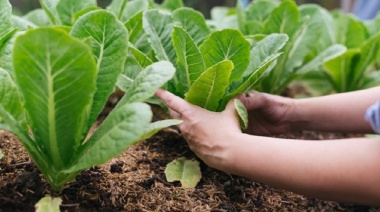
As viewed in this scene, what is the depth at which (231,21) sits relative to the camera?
6.78ft

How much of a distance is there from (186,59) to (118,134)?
0.42 meters

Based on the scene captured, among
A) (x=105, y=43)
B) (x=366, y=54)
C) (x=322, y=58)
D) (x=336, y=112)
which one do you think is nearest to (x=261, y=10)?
(x=322, y=58)

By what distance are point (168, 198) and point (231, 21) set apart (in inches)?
38.7

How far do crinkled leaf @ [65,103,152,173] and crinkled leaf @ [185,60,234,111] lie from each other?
288 mm

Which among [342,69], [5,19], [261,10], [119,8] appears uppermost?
[5,19]

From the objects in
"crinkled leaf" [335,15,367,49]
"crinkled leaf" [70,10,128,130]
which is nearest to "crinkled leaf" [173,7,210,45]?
"crinkled leaf" [70,10,128,130]

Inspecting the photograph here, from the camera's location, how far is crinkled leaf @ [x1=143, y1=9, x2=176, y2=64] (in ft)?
4.69

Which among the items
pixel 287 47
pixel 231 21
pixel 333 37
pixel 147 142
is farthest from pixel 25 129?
pixel 333 37

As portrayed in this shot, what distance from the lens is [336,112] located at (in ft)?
5.07

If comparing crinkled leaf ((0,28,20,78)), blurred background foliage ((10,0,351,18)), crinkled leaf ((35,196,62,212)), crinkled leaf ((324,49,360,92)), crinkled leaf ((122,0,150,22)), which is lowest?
blurred background foliage ((10,0,351,18))

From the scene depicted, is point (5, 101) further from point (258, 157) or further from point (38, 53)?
point (258, 157)

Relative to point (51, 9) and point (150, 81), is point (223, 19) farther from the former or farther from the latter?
point (150, 81)

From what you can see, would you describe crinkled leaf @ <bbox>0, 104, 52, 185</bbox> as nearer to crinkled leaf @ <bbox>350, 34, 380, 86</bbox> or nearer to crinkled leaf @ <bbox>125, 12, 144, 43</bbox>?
crinkled leaf @ <bbox>125, 12, 144, 43</bbox>

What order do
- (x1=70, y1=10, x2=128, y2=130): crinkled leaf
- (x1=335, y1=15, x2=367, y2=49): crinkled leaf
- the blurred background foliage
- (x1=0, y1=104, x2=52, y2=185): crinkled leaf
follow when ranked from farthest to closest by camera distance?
the blurred background foliage
(x1=335, y1=15, x2=367, y2=49): crinkled leaf
(x1=70, y1=10, x2=128, y2=130): crinkled leaf
(x1=0, y1=104, x2=52, y2=185): crinkled leaf
